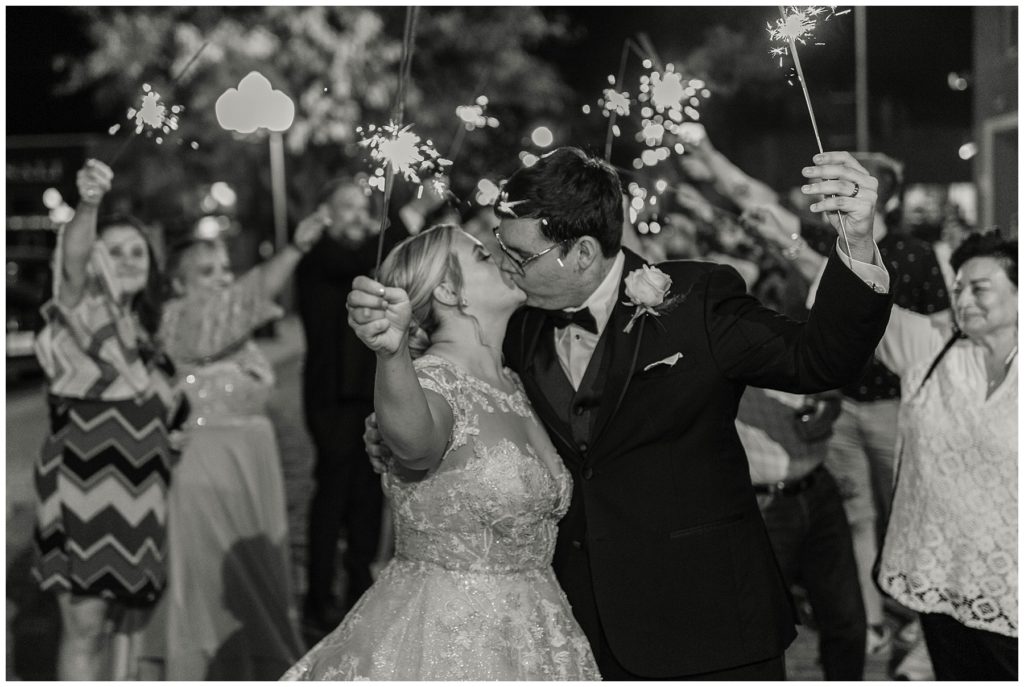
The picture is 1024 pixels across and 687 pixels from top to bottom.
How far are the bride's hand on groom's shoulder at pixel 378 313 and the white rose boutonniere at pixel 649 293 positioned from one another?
837 mm

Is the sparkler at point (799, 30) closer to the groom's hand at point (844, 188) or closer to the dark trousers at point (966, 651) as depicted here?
the groom's hand at point (844, 188)

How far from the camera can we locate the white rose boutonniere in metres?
3.13

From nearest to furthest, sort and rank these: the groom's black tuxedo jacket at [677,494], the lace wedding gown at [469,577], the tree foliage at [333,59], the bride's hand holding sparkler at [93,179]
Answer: the lace wedding gown at [469,577]
the groom's black tuxedo jacket at [677,494]
the bride's hand holding sparkler at [93,179]
the tree foliage at [333,59]

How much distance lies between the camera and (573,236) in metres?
3.24

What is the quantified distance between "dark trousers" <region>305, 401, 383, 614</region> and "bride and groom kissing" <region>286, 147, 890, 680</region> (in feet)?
9.94

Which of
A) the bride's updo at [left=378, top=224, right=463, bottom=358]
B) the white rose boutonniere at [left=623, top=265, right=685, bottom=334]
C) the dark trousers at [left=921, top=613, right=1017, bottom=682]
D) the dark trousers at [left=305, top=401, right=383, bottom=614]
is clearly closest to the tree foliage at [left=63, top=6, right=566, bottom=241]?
the dark trousers at [left=305, top=401, right=383, bottom=614]

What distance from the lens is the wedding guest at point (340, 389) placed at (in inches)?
249

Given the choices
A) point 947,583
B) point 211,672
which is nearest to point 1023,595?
point 947,583

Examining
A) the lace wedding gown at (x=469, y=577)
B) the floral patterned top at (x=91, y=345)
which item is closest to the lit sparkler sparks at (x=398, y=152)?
the lace wedding gown at (x=469, y=577)

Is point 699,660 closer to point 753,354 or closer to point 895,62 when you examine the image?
point 753,354

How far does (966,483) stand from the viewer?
12.3ft

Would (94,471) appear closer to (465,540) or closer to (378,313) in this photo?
(465,540)

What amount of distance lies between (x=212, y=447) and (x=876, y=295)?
3.59m

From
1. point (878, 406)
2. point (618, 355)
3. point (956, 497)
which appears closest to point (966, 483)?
point (956, 497)
